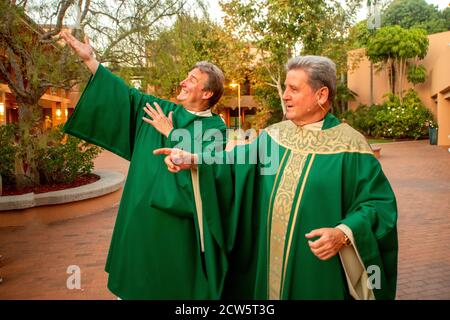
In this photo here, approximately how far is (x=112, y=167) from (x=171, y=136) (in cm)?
1344

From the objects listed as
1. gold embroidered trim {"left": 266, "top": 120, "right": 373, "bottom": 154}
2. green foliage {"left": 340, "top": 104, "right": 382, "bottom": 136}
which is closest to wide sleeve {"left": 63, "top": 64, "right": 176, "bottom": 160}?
gold embroidered trim {"left": 266, "top": 120, "right": 373, "bottom": 154}

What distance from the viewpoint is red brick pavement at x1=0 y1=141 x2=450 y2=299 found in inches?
175

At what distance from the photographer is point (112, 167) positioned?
15.8 meters

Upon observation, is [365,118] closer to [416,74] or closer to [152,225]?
[416,74]

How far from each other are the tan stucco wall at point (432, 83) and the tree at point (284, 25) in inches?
209

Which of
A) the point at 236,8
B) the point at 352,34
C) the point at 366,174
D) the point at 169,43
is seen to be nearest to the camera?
the point at 366,174

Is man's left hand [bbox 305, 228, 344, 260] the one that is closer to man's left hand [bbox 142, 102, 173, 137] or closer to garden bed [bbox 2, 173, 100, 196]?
man's left hand [bbox 142, 102, 173, 137]

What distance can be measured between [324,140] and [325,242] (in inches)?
23.1

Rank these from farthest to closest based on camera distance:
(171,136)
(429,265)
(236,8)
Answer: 1. (236,8)
2. (429,265)
3. (171,136)

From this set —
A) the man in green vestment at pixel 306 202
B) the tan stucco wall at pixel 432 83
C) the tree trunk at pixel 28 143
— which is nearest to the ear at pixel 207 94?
the man in green vestment at pixel 306 202

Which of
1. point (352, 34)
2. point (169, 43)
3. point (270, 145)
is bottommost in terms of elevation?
point (270, 145)

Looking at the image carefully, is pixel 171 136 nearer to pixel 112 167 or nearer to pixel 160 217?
pixel 160 217

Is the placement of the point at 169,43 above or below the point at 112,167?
above
